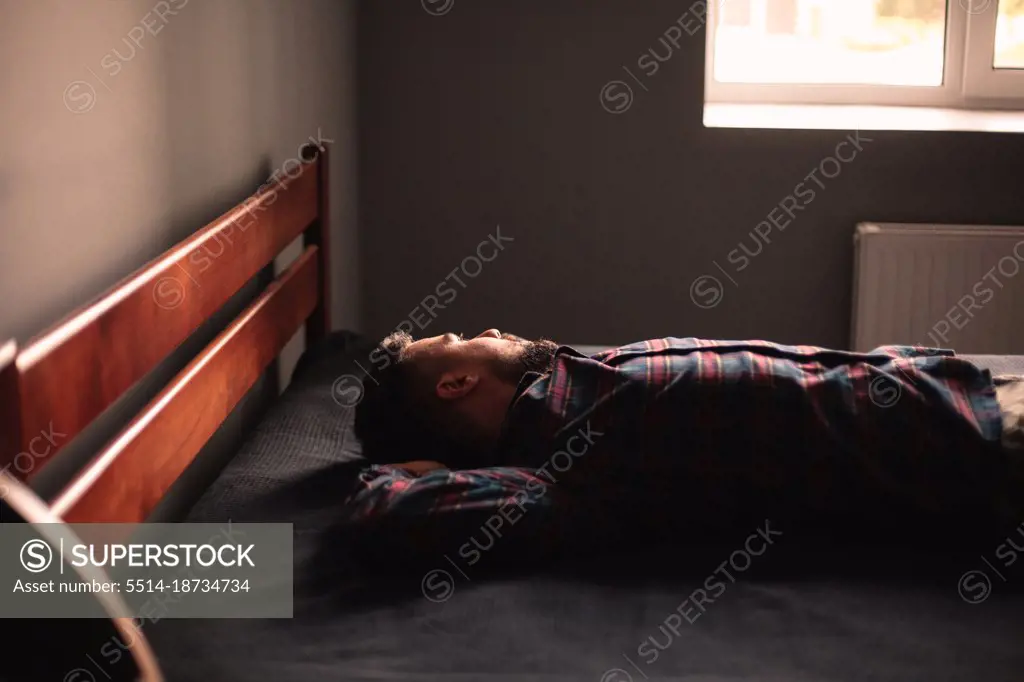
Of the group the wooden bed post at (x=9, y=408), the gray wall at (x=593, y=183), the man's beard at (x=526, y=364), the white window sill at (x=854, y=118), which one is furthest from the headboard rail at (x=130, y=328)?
the white window sill at (x=854, y=118)

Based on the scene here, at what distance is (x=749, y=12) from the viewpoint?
3062mm

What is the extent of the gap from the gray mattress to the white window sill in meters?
1.72

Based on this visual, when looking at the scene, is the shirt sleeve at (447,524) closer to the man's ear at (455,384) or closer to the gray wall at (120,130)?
the man's ear at (455,384)

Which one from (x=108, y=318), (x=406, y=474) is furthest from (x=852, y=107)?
(x=108, y=318)

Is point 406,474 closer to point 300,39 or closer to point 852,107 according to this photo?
point 300,39

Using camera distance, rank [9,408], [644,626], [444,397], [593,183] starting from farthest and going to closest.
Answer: [593,183] → [444,397] → [644,626] → [9,408]

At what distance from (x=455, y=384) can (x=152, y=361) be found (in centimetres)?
43

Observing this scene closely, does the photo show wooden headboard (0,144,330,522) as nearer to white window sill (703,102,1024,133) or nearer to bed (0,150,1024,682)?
bed (0,150,1024,682)

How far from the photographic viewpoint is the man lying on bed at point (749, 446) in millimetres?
1409

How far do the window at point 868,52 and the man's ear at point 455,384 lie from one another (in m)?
1.73

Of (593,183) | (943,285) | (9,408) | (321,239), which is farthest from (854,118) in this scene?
(9,408)

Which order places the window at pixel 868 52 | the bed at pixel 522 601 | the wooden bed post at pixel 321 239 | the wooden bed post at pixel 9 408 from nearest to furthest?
1. the wooden bed post at pixel 9 408
2. the bed at pixel 522 601
3. the wooden bed post at pixel 321 239
4. the window at pixel 868 52

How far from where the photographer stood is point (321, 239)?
2391 mm

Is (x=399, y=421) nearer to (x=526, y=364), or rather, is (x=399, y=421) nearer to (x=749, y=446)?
(x=526, y=364)
